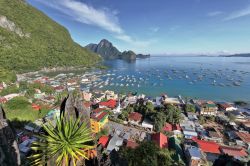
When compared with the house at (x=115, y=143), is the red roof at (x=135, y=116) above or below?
below

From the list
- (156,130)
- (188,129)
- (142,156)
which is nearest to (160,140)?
(156,130)

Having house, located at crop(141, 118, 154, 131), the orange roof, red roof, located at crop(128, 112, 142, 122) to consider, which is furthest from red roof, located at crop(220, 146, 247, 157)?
red roof, located at crop(128, 112, 142, 122)

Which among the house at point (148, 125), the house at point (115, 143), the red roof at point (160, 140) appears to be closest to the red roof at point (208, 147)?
the red roof at point (160, 140)

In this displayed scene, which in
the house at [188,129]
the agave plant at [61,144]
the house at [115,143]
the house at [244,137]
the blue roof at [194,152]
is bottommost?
the house at [244,137]

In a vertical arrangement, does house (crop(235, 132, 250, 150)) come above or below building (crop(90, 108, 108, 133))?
below

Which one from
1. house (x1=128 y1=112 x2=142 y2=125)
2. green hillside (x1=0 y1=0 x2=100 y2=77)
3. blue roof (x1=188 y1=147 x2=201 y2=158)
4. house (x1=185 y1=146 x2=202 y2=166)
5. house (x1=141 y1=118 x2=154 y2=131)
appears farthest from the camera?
green hillside (x1=0 y1=0 x2=100 y2=77)

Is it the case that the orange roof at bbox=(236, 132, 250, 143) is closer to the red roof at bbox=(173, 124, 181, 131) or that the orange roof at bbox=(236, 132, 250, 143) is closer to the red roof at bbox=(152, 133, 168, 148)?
the red roof at bbox=(173, 124, 181, 131)

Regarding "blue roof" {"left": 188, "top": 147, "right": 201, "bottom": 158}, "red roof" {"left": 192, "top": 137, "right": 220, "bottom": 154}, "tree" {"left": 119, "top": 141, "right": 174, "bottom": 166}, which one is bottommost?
"red roof" {"left": 192, "top": 137, "right": 220, "bottom": 154}

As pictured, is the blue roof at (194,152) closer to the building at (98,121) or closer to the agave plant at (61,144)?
the building at (98,121)

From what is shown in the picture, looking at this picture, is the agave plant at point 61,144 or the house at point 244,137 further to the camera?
the house at point 244,137
